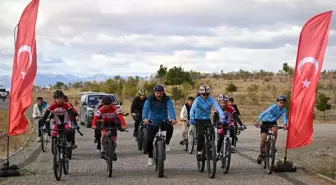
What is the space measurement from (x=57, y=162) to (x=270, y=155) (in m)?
4.83

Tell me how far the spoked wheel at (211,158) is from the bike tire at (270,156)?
1.39 metres

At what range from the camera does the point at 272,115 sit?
42.2 ft

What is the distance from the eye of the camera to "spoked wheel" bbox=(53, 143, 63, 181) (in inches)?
430

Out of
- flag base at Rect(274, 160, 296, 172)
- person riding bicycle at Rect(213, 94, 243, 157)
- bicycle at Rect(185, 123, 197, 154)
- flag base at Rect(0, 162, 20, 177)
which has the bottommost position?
flag base at Rect(0, 162, 20, 177)

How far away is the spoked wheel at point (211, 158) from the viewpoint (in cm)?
1139

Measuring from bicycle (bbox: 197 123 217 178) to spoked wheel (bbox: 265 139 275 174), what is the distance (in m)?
1.40

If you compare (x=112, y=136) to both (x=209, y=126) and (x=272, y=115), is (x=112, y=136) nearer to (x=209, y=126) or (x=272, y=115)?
(x=209, y=126)

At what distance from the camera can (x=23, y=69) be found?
39.1ft

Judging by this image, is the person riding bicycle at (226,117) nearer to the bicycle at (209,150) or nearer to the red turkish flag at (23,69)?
the bicycle at (209,150)

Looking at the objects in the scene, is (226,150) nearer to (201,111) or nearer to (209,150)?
(209,150)

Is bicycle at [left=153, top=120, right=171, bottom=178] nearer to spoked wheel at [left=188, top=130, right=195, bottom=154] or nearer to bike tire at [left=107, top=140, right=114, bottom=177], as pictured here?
bike tire at [left=107, top=140, right=114, bottom=177]

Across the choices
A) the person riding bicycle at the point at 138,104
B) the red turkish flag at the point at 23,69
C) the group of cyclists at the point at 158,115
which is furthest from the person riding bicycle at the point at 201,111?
the person riding bicycle at the point at 138,104

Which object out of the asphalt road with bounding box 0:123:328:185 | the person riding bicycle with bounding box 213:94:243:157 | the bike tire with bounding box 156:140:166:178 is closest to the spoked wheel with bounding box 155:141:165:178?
the bike tire with bounding box 156:140:166:178

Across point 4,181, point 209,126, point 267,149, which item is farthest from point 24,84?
point 267,149
